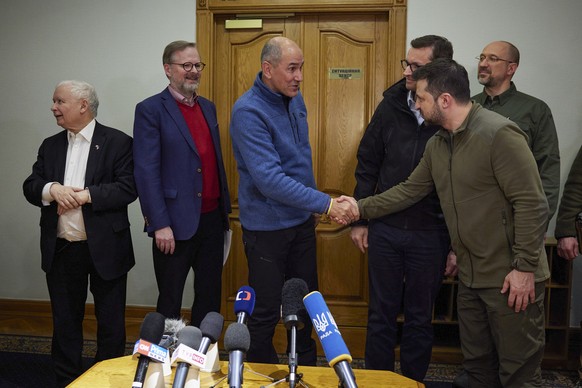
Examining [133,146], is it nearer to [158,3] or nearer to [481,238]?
[158,3]

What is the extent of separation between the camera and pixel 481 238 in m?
2.30

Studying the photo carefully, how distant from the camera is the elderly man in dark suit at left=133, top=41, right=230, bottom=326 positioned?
2.98m

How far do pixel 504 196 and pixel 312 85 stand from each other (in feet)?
6.25

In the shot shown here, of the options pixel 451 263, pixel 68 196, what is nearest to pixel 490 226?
pixel 451 263

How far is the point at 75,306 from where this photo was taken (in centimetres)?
310

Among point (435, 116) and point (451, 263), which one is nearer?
point (435, 116)

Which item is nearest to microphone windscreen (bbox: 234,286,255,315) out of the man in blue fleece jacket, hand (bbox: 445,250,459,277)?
the man in blue fleece jacket

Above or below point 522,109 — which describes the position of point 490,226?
below

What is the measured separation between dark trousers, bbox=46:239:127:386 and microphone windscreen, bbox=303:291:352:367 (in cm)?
183

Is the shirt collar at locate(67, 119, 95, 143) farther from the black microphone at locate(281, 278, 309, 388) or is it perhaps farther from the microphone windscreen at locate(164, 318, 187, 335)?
the black microphone at locate(281, 278, 309, 388)

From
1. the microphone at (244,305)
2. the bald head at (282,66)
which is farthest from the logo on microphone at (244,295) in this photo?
the bald head at (282,66)

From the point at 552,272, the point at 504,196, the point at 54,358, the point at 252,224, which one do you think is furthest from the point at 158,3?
the point at 552,272

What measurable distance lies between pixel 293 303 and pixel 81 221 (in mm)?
1665

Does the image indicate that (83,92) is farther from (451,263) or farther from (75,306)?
(451,263)
